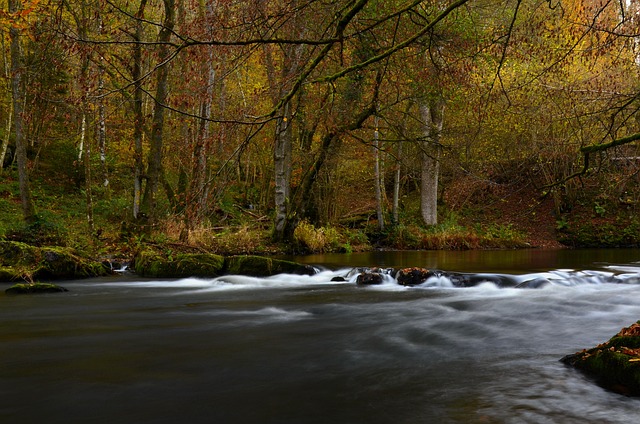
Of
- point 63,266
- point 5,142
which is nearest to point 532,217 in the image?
point 63,266

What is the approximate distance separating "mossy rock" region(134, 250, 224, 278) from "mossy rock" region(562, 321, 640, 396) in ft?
26.6

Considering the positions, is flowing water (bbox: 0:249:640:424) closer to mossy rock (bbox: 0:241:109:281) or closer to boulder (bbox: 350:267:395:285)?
boulder (bbox: 350:267:395:285)

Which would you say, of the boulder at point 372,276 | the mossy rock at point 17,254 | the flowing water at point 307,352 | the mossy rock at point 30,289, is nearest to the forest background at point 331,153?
the mossy rock at point 17,254

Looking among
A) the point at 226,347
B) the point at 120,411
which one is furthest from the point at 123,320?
the point at 120,411

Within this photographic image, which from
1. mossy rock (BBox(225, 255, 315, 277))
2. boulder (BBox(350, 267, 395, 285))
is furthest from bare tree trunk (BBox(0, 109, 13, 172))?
boulder (BBox(350, 267, 395, 285))

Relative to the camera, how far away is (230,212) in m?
20.8

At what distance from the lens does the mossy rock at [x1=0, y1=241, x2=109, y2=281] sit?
31.6 ft

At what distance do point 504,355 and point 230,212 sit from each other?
1649 centimetres

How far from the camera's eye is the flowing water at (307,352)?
11.9ft

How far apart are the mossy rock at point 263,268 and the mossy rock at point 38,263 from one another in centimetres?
284

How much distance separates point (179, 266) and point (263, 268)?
1.77 meters

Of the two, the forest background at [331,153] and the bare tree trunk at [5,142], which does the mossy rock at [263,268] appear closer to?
the forest background at [331,153]

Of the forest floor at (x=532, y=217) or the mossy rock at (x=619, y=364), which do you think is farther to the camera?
the forest floor at (x=532, y=217)

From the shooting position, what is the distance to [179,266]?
36.0 feet
